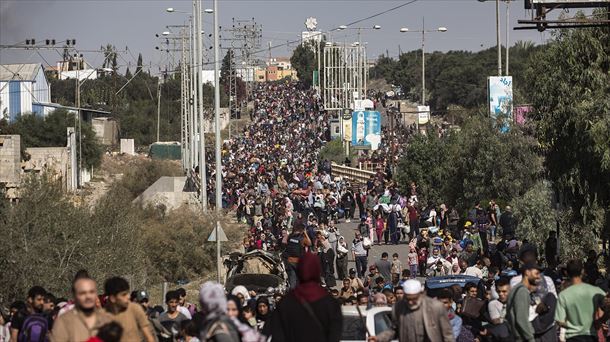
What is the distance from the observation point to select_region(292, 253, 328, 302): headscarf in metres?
9.52

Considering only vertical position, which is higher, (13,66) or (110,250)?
(13,66)

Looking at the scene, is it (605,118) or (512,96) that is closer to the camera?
(605,118)

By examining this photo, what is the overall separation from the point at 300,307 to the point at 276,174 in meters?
54.3

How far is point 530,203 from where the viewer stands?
32.9 metres

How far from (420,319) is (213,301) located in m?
1.97

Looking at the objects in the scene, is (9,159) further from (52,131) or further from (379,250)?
(52,131)

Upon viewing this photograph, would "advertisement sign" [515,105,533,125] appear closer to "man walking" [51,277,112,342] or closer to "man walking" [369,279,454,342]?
"man walking" [369,279,454,342]

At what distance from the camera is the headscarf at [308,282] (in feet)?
31.2

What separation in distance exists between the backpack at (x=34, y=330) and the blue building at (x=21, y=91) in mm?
74038

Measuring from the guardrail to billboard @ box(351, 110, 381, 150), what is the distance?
1770 mm

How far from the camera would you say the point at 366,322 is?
487 inches

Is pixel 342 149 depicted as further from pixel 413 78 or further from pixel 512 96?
pixel 413 78

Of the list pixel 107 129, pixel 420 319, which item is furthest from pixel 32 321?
pixel 107 129

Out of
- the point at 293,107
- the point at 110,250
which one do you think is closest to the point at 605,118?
the point at 110,250
